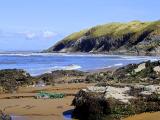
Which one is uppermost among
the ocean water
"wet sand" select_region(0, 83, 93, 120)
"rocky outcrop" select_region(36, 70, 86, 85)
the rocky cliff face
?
the rocky cliff face

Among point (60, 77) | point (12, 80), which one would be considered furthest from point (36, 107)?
point (60, 77)

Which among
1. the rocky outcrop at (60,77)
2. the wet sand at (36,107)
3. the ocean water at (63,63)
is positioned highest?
the rocky outcrop at (60,77)

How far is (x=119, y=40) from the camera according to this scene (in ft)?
472

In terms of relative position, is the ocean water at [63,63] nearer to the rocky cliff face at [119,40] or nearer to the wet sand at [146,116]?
the wet sand at [146,116]

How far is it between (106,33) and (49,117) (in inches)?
5980

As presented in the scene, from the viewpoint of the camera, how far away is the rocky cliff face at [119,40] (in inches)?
4727

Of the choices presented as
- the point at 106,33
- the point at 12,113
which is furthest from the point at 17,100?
the point at 106,33

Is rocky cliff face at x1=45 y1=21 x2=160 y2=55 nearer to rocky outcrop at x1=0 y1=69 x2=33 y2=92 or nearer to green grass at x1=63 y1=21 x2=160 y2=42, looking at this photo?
green grass at x1=63 y1=21 x2=160 y2=42

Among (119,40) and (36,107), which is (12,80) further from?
(119,40)

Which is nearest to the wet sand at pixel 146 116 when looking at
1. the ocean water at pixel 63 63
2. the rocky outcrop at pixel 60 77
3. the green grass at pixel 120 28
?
the rocky outcrop at pixel 60 77

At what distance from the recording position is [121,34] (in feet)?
497

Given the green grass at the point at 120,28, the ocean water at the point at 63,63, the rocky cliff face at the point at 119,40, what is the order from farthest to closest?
the green grass at the point at 120,28 < the rocky cliff face at the point at 119,40 < the ocean water at the point at 63,63

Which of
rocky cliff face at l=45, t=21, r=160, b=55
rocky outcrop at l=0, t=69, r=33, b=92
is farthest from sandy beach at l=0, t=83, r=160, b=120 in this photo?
rocky cliff face at l=45, t=21, r=160, b=55

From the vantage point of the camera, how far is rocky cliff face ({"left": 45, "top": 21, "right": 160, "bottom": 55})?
120062mm
